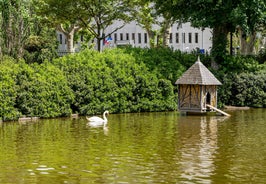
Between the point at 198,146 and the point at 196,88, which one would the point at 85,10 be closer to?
the point at 196,88

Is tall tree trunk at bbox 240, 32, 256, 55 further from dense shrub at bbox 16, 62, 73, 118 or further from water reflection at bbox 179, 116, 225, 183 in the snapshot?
dense shrub at bbox 16, 62, 73, 118

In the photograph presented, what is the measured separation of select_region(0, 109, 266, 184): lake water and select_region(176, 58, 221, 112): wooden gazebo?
2.97 m

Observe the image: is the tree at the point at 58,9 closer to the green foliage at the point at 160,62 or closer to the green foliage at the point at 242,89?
the green foliage at the point at 160,62

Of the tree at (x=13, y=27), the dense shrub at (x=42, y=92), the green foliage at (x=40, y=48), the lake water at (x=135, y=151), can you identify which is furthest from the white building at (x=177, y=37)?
the lake water at (x=135, y=151)

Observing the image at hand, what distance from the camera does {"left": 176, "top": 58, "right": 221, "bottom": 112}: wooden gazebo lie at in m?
36.4

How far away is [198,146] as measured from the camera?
23.9 metres

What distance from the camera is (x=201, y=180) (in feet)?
58.1

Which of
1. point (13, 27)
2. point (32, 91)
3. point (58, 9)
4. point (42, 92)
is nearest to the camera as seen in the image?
point (32, 91)

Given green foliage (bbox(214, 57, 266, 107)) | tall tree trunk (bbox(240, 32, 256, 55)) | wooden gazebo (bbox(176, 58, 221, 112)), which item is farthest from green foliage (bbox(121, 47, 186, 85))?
tall tree trunk (bbox(240, 32, 256, 55))

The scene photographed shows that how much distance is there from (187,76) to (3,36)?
40.5 ft

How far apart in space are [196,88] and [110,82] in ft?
15.7

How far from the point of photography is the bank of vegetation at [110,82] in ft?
113

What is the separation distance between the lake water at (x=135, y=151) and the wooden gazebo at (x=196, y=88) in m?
2.97

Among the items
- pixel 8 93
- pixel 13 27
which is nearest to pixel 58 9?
pixel 13 27
